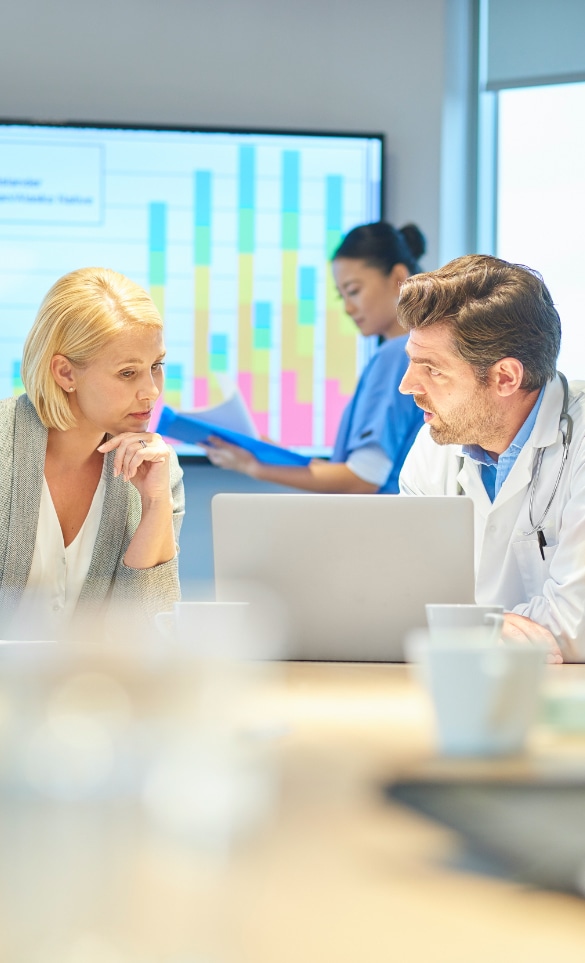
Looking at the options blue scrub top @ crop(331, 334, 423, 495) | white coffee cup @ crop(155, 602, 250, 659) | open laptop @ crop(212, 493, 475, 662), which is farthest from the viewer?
blue scrub top @ crop(331, 334, 423, 495)

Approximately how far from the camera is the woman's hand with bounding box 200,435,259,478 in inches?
136

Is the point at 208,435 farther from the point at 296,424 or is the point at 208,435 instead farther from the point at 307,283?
the point at 307,283

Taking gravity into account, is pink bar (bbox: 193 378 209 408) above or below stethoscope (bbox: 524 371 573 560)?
above

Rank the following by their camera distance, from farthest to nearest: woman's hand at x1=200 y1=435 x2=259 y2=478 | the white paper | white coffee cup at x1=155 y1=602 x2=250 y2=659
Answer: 1. woman's hand at x1=200 y1=435 x2=259 y2=478
2. the white paper
3. white coffee cup at x1=155 y1=602 x2=250 y2=659

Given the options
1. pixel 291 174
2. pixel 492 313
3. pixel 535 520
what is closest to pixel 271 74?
pixel 291 174

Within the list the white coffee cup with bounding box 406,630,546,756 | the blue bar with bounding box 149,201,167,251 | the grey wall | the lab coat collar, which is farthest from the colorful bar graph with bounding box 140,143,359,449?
the white coffee cup with bounding box 406,630,546,756

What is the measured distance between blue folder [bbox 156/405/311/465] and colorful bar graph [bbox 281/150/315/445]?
1.42 feet

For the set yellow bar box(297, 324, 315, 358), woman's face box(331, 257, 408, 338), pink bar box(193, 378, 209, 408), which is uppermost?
woman's face box(331, 257, 408, 338)

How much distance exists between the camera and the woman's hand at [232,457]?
3.45 meters

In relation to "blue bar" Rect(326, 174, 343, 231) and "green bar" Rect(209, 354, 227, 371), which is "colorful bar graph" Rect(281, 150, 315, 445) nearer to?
"blue bar" Rect(326, 174, 343, 231)

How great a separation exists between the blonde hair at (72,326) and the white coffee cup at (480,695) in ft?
4.92

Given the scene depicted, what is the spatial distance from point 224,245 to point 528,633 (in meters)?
2.60

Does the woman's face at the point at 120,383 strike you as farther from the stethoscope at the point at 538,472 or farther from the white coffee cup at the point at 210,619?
the white coffee cup at the point at 210,619

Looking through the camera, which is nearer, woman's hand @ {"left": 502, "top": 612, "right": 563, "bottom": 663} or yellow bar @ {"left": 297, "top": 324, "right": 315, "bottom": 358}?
woman's hand @ {"left": 502, "top": 612, "right": 563, "bottom": 663}
